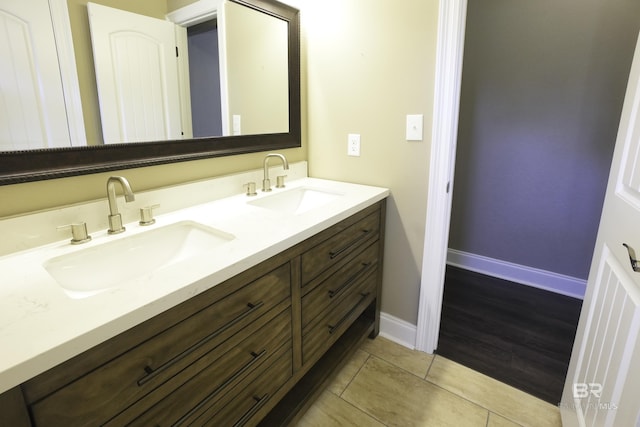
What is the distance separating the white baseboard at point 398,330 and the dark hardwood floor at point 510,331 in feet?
0.52

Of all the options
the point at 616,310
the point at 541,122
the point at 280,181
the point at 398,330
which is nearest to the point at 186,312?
the point at 280,181

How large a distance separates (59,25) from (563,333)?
265 centimetres

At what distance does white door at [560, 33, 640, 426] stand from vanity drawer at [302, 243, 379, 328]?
0.87 m

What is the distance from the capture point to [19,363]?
551 millimetres

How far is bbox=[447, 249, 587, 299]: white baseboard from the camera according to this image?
92.3 inches

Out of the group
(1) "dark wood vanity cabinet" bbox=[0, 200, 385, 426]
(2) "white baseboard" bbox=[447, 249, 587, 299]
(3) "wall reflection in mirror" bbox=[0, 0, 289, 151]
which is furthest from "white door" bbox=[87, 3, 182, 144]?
(2) "white baseboard" bbox=[447, 249, 587, 299]

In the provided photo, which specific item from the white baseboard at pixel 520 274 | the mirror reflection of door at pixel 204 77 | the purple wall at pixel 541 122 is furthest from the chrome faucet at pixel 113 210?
the white baseboard at pixel 520 274

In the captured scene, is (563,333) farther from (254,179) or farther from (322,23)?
(322,23)

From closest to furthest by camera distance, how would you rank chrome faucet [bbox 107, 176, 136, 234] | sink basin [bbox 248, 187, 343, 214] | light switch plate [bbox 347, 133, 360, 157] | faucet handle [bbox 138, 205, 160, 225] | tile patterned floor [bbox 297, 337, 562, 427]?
chrome faucet [bbox 107, 176, 136, 234], faucet handle [bbox 138, 205, 160, 225], tile patterned floor [bbox 297, 337, 562, 427], sink basin [bbox 248, 187, 343, 214], light switch plate [bbox 347, 133, 360, 157]

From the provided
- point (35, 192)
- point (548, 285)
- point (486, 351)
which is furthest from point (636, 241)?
point (548, 285)

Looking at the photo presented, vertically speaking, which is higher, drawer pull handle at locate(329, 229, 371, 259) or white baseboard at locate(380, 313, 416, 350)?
drawer pull handle at locate(329, 229, 371, 259)

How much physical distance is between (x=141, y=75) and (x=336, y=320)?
3.96 feet

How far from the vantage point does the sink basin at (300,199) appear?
1671 millimetres

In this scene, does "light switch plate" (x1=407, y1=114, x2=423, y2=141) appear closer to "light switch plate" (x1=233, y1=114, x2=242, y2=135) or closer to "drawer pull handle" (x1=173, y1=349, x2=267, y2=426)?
"light switch plate" (x1=233, y1=114, x2=242, y2=135)
